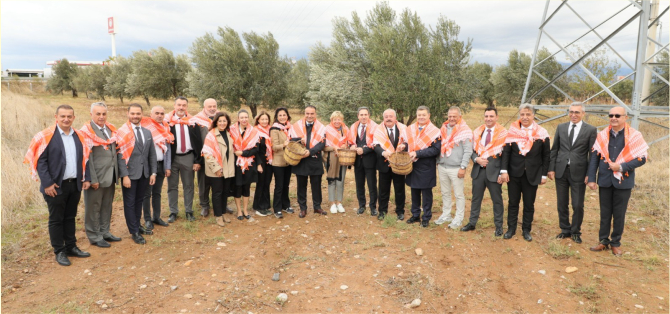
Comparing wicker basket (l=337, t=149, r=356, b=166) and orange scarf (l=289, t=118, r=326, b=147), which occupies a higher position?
orange scarf (l=289, t=118, r=326, b=147)

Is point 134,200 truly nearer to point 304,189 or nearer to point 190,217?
point 190,217

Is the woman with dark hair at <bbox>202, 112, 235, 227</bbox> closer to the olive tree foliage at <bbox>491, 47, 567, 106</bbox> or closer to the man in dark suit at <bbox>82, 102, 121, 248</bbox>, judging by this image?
the man in dark suit at <bbox>82, 102, 121, 248</bbox>

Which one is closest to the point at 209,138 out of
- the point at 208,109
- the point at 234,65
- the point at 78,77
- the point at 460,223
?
the point at 208,109

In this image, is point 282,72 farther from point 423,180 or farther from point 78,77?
point 78,77

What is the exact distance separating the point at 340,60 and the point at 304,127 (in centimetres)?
976

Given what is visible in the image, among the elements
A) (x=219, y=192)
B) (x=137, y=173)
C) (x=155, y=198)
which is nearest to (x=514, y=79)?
(x=219, y=192)

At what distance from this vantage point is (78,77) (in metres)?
44.7

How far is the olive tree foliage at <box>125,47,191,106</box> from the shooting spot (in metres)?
28.9

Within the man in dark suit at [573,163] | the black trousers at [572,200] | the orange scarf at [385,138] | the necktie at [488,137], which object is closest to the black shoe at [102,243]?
the orange scarf at [385,138]

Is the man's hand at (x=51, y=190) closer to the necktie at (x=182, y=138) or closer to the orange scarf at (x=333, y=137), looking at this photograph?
the necktie at (x=182, y=138)

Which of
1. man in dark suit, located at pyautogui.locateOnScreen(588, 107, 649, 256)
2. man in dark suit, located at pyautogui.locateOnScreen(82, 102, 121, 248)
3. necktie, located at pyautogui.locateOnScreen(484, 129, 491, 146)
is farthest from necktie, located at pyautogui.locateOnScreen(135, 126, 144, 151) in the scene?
man in dark suit, located at pyautogui.locateOnScreen(588, 107, 649, 256)

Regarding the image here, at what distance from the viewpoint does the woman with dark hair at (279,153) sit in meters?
6.31

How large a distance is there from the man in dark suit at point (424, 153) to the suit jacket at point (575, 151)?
1.72 metres

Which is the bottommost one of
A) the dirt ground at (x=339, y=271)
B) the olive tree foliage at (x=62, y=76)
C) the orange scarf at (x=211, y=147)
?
the dirt ground at (x=339, y=271)
